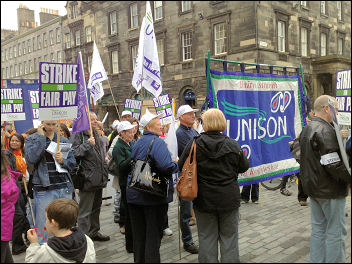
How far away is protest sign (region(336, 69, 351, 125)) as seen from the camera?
3.54 meters

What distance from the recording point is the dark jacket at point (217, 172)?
3.40m

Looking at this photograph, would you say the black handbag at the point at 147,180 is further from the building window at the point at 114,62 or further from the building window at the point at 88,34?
the building window at the point at 88,34

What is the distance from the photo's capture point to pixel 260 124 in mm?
5410

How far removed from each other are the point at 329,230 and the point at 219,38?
759 inches

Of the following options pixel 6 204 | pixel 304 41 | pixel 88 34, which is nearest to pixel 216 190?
pixel 6 204

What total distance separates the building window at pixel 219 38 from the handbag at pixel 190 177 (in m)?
18.7

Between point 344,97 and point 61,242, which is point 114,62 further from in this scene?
point 61,242

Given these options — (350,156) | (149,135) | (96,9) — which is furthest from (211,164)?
(96,9)

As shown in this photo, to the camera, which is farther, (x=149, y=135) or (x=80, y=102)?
(x=80, y=102)

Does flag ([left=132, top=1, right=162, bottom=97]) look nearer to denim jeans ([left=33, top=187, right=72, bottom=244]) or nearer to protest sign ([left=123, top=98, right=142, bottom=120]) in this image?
protest sign ([left=123, top=98, right=142, bottom=120])

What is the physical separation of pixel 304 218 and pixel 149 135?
3.41 metres

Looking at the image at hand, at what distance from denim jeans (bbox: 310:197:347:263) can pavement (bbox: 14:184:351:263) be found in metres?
0.15

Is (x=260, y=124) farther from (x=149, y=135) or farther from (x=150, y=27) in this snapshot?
(x=150, y=27)

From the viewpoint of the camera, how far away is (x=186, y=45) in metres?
23.3
